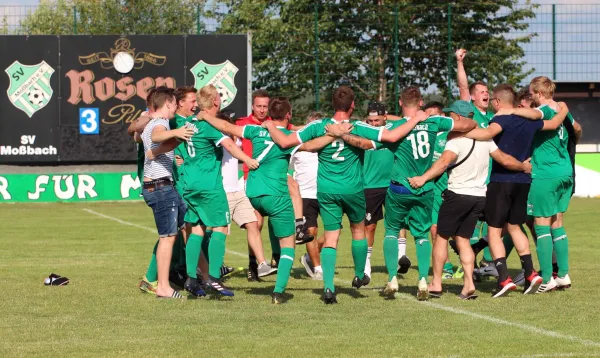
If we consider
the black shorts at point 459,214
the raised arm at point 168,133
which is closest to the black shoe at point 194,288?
the raised arm at point 168,133

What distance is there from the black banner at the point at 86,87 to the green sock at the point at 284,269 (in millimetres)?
18985

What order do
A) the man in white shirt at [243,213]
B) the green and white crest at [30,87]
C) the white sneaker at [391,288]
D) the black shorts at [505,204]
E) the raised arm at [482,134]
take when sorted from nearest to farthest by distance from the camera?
the white sneaker at [391,288] < the raised arm at [482,134] < the black shorts at [505,204] < the man in white shirt at [243,213] < the green and white crest at [30,87]

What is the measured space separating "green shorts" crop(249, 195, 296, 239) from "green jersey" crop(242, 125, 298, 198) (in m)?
0.05

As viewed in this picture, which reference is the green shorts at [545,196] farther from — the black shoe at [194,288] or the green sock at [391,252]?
the black shoe at [194,288]

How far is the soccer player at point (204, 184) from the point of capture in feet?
34.9

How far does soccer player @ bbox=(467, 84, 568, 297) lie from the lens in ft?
35.8

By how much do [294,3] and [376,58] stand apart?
177 inches

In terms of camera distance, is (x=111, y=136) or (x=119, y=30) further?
(x=119, y=30)

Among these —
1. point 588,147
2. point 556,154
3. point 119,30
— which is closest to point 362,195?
point 556,154

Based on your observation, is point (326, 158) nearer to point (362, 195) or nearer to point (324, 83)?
point (362, 195)

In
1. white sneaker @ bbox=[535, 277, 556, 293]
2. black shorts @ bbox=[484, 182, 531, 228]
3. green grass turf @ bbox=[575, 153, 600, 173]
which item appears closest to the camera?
black shorts @ bbox=[484, 182, 531, 228]

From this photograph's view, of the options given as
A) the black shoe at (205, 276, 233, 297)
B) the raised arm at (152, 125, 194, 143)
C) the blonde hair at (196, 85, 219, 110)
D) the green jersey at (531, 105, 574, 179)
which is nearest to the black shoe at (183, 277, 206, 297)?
the black shoe at (205, 276, 233, 297)

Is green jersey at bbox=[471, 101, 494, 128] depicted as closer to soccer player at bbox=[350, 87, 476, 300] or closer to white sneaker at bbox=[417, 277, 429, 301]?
soccer player at bbox=[350, 87, 476, 300]

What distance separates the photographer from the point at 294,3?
35.7 metres
